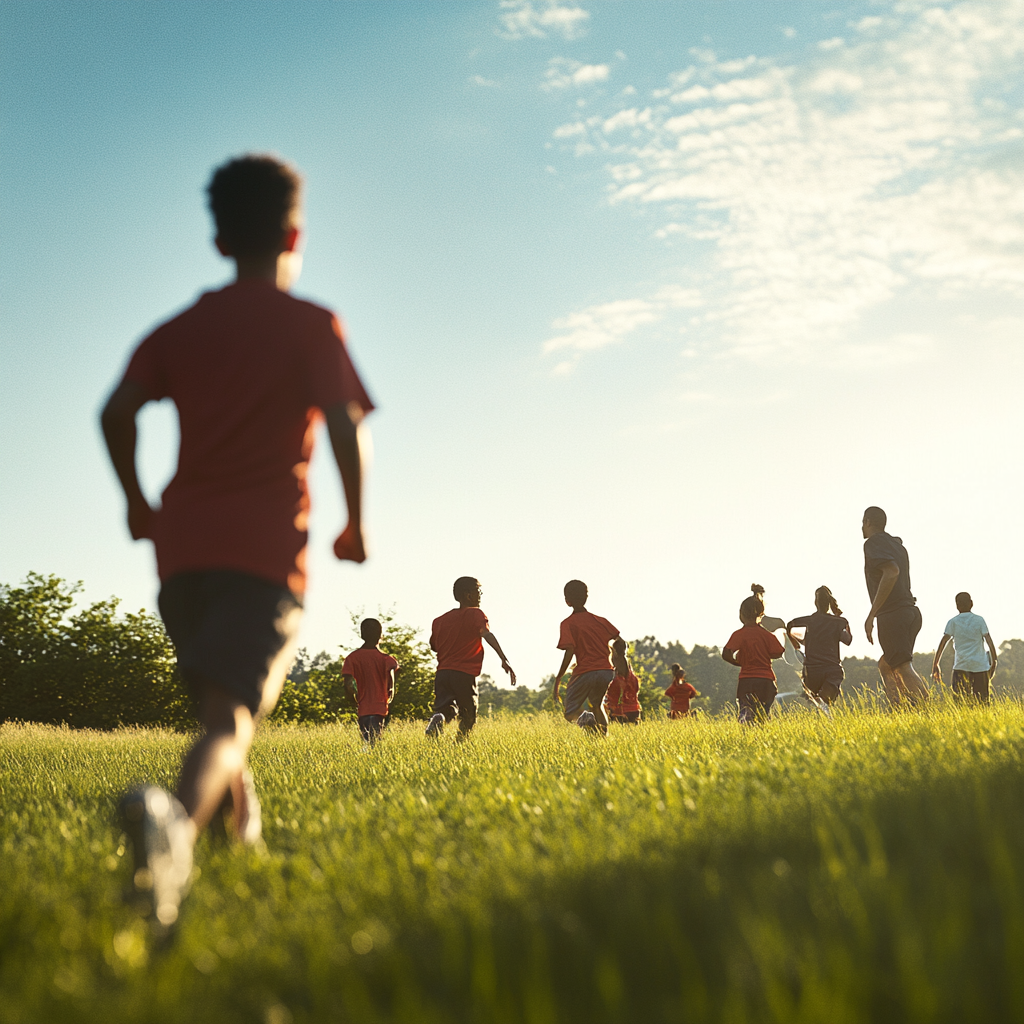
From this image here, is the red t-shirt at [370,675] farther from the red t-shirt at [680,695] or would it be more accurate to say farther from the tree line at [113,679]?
the tree line at [113,679]

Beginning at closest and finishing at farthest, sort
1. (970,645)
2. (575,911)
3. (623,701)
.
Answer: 1. (575,911)
2. (970,645)
3. (623,701)

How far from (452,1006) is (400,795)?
299 cm

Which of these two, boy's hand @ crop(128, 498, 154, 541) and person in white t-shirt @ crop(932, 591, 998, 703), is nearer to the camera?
boy's hand @ crop(128, 498, 154, 541)

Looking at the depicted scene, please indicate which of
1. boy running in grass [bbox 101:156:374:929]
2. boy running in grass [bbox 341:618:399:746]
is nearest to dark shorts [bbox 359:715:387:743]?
boy running in grass [bbox 341:618:399:746]

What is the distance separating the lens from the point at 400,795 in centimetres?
448

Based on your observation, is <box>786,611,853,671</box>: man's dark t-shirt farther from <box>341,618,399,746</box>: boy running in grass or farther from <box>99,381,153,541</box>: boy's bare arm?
<box>99,381,153,541</box>: boy's bare arm

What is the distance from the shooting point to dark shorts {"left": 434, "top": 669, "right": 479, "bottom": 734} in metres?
10.3

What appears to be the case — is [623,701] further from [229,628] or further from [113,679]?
[113,679]

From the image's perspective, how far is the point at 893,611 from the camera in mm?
9109

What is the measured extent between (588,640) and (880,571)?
3.53 metres

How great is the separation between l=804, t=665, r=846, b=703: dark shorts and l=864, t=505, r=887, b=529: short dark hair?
3250mm

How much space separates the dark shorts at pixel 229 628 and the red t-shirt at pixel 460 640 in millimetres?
7719

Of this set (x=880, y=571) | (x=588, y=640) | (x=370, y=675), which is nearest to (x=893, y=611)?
(x=880, y=571)

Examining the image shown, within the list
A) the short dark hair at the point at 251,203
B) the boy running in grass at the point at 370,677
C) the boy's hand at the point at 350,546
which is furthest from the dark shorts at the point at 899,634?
the short dark hair at the point at 251,203
